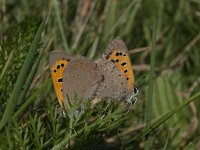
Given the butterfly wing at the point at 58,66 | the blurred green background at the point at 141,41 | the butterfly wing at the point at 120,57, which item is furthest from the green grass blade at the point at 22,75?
the blurred green background at the point at 141,41

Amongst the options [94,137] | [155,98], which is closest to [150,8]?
[155,98]


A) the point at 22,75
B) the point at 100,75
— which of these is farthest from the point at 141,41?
the point at 22,75

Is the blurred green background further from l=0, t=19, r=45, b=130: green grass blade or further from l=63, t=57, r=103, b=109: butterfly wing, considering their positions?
l=0, t=19, r=45, b=130: green grass blade

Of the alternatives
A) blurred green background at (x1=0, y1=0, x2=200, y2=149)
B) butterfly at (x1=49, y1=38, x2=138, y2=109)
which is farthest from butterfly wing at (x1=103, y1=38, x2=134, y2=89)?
blurred green background at (x1=0, y1=0, x2=200, y2=149)

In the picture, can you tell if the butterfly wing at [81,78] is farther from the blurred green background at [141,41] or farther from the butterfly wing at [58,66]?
the blurred green background at [141,41]

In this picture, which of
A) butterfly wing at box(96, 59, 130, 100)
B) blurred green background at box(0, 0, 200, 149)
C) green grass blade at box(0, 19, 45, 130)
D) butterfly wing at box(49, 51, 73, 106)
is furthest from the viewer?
blurred green background at box(0, 0, 200, 149)

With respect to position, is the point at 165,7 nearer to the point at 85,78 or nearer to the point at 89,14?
the point at 89,14
